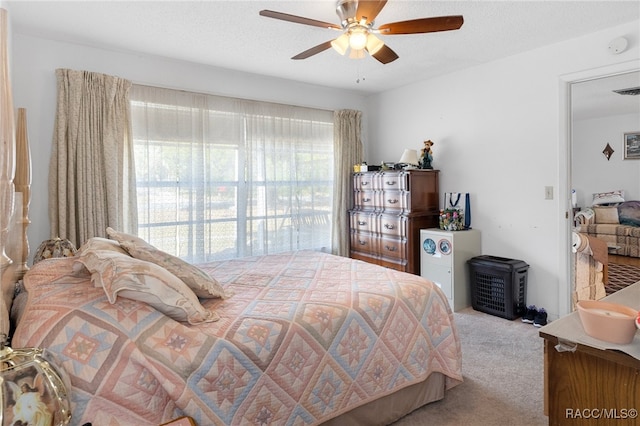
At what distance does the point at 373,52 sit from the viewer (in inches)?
101

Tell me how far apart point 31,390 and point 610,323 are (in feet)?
5.54

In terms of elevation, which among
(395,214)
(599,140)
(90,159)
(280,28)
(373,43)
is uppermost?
(280,28)

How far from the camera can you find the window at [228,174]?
3.59m

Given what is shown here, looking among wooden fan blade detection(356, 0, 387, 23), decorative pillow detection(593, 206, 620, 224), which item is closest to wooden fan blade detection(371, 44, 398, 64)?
wooden fan blade detection(356, 0, 387, 23)

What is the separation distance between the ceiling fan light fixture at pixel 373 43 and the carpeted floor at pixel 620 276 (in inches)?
113

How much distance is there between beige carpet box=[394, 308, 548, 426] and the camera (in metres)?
1.99

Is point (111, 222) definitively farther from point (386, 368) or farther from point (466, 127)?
point (466, 127)

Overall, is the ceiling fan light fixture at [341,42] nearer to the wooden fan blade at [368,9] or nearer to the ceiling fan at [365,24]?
the ceiling fan at [365,24]

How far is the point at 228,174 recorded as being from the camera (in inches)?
159

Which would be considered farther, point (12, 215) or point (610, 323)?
point (12, 215)

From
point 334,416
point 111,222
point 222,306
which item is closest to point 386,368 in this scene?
point 334,416

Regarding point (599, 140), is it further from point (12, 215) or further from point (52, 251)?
point (52, 251)

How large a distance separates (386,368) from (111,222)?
2.74m

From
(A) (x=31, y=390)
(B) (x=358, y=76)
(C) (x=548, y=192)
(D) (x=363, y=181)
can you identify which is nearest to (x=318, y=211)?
(D) (x=363, y=181)
